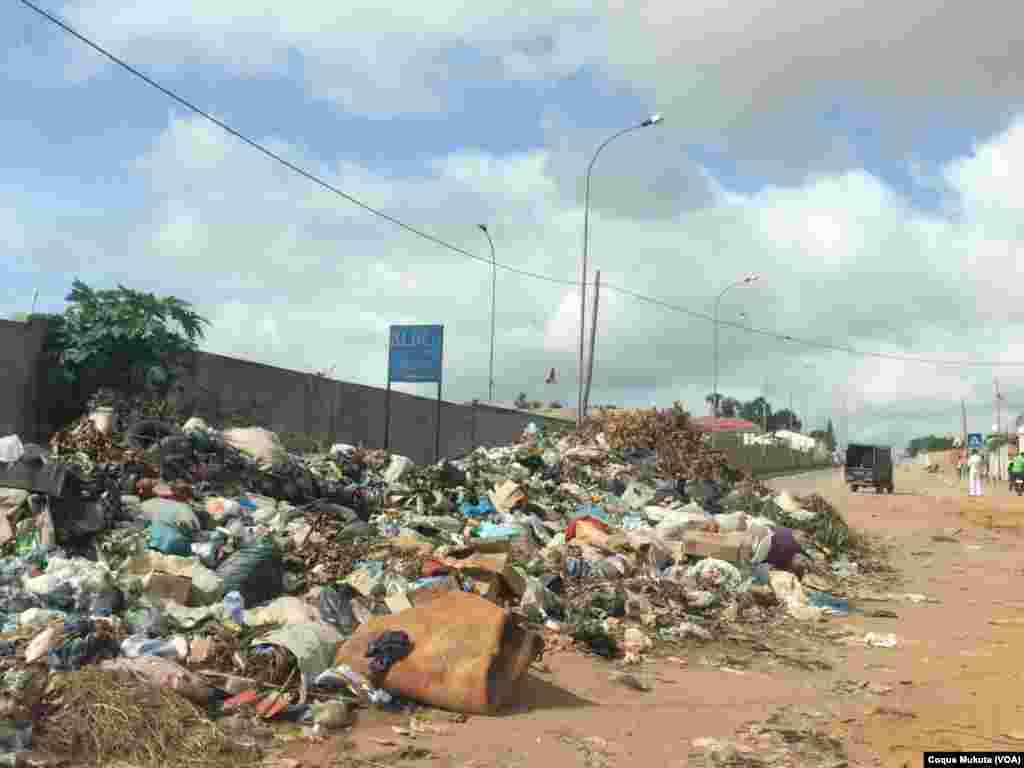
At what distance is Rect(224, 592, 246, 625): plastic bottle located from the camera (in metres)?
6.42

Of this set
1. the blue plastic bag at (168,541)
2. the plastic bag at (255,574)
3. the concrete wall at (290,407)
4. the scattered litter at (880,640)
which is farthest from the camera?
the concrete wall at (290,407)

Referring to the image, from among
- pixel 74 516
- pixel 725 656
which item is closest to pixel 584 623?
pixel 725 656

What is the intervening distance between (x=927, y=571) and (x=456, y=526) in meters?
7.50

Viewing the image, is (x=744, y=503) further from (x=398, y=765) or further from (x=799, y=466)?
(x=799, y=466)

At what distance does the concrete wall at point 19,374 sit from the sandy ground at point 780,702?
8499 mm

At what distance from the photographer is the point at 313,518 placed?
962 cm

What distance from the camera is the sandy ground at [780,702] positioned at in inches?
200

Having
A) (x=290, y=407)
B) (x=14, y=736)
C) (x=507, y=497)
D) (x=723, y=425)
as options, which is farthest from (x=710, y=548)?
(x=723, y=425)

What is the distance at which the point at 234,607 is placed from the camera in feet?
21.4

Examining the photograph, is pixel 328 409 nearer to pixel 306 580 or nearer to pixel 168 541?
pixel 168 541

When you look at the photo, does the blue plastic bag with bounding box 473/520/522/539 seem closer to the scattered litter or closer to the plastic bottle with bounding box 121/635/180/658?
the scattered litter

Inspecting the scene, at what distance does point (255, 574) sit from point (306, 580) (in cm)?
55

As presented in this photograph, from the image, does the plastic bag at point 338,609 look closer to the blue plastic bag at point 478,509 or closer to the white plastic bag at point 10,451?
the white plastic bag at point 10,451

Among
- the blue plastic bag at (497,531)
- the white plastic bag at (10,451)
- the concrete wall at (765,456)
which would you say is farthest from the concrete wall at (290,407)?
the concrete wall at (765,456)
